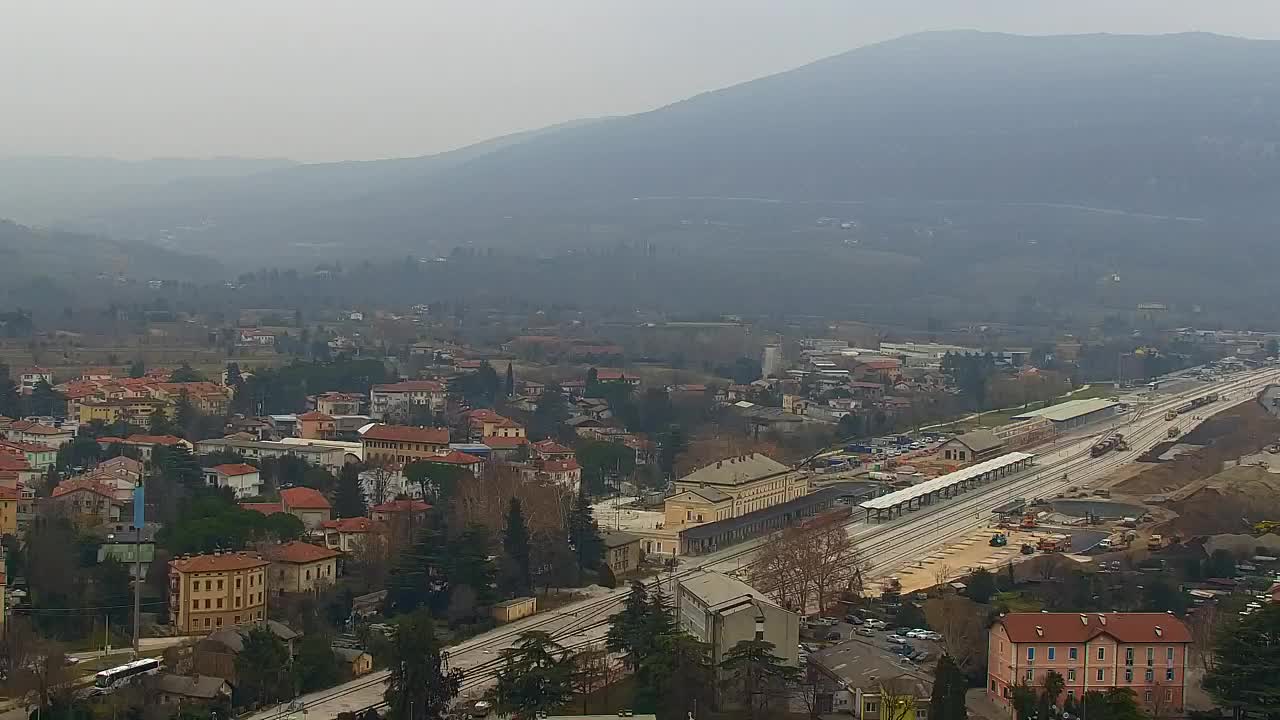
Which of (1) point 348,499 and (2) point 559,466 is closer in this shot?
(1) point 348,499

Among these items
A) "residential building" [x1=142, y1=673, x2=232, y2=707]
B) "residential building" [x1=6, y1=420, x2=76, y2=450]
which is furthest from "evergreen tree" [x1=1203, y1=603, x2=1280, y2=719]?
"residential building" [x1=6, y1=420, x2=76, y2=450]

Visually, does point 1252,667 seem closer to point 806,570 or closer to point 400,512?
point 806,570

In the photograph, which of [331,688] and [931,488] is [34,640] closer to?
[331,688]

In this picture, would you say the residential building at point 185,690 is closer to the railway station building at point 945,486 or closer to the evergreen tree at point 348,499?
the evergreen tree at point 348,499

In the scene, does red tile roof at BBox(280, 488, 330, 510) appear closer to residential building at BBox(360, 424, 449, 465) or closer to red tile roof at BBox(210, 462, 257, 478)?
red tile roof at BBox(210, 462, 257, 478)

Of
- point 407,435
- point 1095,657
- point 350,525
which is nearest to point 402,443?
point 407,435

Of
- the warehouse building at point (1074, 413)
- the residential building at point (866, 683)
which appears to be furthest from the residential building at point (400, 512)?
the warehouse building at point (1074, 413)

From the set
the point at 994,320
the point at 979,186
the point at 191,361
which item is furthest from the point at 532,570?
the point at 979,186
